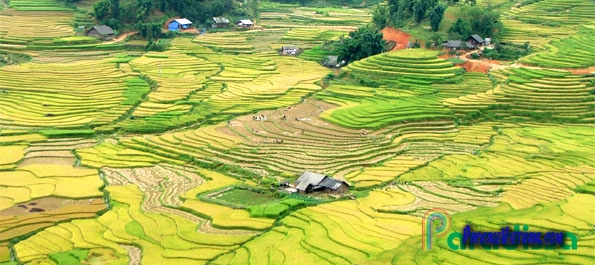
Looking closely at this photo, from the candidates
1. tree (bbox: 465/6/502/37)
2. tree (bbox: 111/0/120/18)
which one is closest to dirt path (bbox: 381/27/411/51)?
tree (bbox: 465/6/502/37)

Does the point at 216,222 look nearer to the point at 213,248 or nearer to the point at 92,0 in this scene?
the point at 213,248

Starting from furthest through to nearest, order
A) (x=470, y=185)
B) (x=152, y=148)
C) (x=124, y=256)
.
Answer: (x=152, y=148) → (x=470, y=185) → (x=124, y=256)

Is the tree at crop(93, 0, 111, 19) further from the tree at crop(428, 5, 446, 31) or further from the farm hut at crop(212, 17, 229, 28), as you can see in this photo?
the tree at crop(428, 5, 446, 31)

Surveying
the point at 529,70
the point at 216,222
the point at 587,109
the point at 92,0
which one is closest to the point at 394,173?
the point at 216,222

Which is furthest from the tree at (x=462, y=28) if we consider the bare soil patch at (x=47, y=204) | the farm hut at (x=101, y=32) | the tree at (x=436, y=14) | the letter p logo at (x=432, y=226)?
the bare soil patch at (x=47, y=204)

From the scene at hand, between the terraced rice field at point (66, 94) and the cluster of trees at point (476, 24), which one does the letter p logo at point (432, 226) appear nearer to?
the terraced rice field at point (66, 94)
